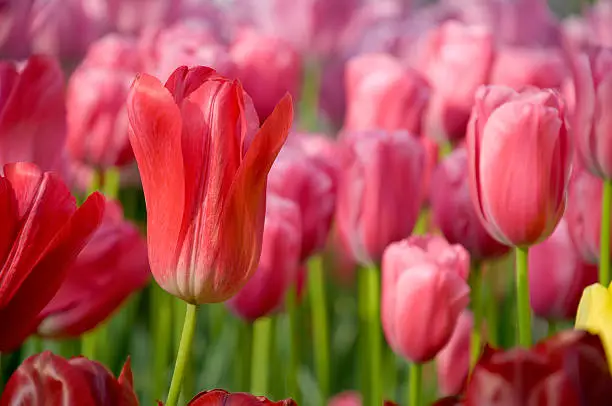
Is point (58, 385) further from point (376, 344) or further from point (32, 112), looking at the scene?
point (376, 344)

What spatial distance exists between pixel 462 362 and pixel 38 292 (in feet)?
1.32

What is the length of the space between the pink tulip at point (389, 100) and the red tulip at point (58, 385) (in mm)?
423

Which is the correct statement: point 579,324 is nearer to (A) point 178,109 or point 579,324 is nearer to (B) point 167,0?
(A) point 178,109

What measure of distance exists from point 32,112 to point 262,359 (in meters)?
0.30

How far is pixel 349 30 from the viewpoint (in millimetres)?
1271

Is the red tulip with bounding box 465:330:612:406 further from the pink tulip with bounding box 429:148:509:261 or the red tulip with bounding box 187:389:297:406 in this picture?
the pink tulip with bounding box 429:148:509:261

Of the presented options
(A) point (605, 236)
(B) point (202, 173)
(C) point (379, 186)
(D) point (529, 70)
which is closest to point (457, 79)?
(D) point (529, 70)

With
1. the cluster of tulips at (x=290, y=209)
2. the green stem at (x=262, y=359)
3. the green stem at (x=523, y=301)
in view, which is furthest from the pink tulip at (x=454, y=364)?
the green stem at (x=523, y=301)

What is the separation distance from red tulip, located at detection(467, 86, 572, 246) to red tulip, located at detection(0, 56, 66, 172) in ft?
0.71

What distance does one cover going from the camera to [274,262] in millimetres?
621

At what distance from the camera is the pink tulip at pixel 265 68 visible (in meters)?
0.77

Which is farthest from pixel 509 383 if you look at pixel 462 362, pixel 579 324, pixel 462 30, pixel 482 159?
pixel 462 30

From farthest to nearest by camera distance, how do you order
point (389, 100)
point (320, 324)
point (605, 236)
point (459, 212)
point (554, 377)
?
point (320, 324)
point (389, 100)
point (459, 212)
point (605, 236)
point (554, 377)

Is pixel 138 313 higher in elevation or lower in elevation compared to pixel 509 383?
lower
